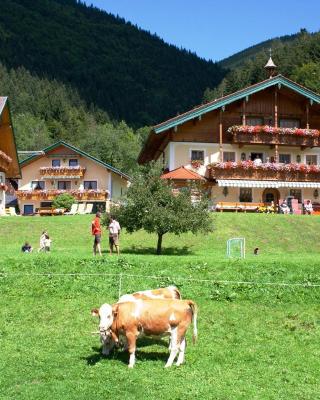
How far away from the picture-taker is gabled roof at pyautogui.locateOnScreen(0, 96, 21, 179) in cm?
4606

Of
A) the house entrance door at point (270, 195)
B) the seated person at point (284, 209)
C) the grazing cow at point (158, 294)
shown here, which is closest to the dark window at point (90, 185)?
the house entrance door at point (270, 195)

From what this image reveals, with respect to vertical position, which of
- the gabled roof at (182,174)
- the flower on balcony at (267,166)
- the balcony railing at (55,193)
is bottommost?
the balcony railing at (55,193)

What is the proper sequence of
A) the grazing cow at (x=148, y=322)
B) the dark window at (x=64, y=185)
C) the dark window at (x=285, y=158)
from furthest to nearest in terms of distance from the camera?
the dark window at (x=64, y=185) < the dark window at (x=285, y=158) < the grazing cow at (x=148, y=322)

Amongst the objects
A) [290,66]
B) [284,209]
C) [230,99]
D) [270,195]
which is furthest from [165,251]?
[290,66]

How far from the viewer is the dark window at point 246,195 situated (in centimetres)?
4681

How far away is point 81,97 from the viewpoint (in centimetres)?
16525

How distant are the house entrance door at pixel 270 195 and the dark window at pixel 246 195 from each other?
1316 millimetres

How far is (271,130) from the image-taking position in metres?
46.7

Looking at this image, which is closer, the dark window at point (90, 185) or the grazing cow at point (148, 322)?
the grazing cow at point (148, 322)

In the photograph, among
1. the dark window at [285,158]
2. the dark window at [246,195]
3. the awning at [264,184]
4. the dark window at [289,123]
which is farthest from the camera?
the dark window at [289,123]

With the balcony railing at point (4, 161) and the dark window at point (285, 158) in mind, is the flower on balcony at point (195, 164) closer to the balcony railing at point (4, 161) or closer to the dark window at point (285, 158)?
the dark window at point (285, 158)

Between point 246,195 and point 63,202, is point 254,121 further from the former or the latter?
point 63,202

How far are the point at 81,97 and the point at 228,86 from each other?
160ft

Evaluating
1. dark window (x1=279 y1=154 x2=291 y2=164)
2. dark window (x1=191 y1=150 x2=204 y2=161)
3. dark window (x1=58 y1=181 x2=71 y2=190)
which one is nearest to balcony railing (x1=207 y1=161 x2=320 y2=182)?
dark window (x1=191 y1=150 x2=204 y2=161)
